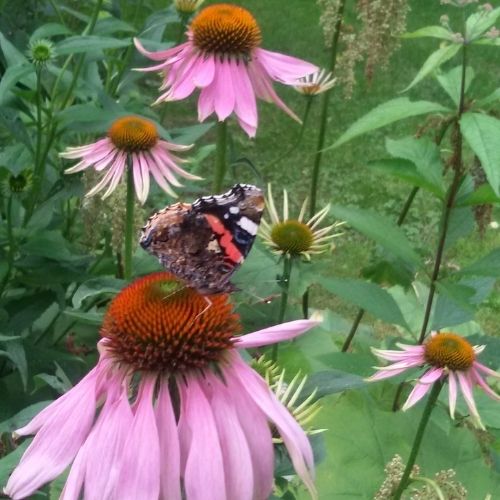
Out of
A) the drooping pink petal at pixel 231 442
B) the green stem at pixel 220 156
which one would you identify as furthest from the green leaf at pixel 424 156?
the drooping pink petal at pixel 231 442

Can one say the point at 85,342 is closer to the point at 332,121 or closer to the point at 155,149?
the point at 155,149

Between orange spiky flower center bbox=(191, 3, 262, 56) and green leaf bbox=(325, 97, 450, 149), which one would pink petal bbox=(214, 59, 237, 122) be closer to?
orange spiky flower center bbox=(191, 3, 262, 56)

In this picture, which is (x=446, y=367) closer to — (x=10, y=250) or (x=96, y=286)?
(x=96, y=286)

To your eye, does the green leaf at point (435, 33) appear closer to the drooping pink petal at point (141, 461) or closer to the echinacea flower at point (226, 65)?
the echinacea flower at point (226, 65)

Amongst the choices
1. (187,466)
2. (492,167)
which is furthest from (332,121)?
(187,466)

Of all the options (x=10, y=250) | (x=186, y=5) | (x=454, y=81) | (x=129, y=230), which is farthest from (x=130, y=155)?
(x=454, y=81)
